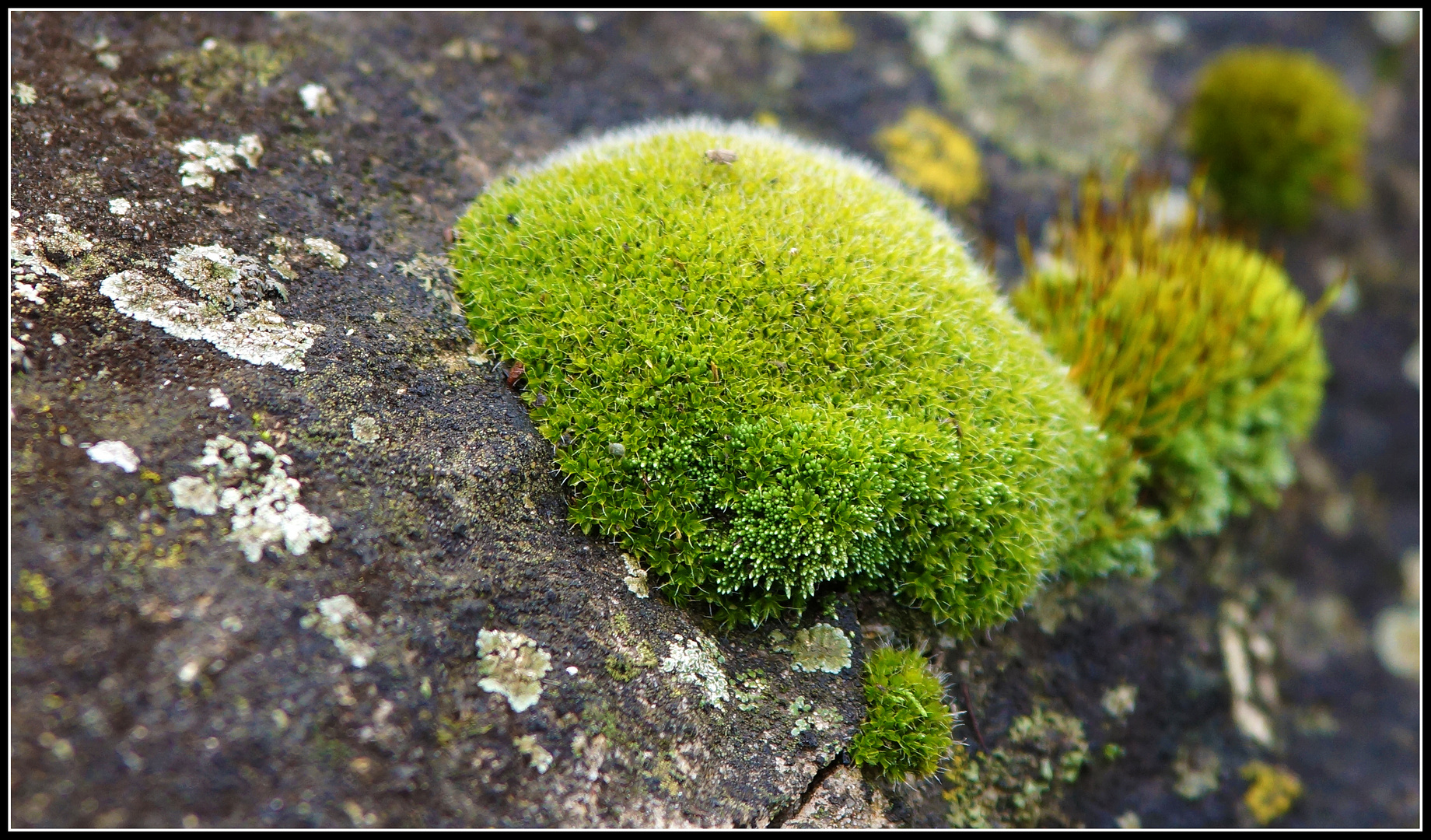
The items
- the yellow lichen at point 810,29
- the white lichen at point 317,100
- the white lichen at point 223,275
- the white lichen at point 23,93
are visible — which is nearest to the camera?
the white lichen at point 223,275

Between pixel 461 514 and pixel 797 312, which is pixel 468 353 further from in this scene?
pixel 797 312

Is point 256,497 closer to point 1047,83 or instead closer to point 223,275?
point 223,275

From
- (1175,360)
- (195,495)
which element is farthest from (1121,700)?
(195,495)

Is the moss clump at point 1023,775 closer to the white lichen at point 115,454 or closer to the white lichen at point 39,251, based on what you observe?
the white lichen at point 115,454

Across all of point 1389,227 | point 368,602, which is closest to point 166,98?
point 368,602

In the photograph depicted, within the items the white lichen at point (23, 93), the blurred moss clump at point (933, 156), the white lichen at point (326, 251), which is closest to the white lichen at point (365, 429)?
the white lichen at point (326, 251)

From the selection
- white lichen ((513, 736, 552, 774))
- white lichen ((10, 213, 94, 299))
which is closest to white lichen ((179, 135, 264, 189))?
white lichen ((10, 213, 94, 299))
